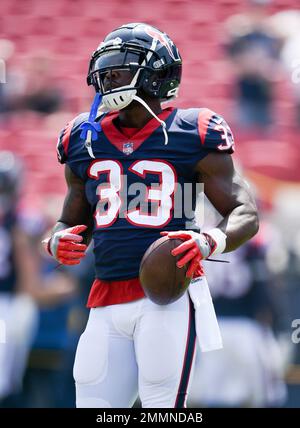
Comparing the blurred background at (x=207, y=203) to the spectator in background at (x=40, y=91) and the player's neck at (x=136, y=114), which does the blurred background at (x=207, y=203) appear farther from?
the player's neck at (x=136, y=114)

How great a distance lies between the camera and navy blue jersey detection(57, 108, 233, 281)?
107 inches

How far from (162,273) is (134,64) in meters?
0.66

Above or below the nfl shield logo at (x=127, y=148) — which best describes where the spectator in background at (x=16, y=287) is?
below

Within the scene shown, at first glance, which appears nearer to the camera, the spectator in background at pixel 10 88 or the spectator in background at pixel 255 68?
the spectator in background at pixel 255 68

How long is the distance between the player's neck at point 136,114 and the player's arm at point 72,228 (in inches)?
9.8

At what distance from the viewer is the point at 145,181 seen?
272cm

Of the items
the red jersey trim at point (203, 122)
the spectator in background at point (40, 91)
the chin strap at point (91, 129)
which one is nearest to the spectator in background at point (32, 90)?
the spectator in background at point (40, 91)

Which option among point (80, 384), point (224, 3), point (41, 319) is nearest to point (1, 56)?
point (224, 3)

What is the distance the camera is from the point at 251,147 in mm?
5641

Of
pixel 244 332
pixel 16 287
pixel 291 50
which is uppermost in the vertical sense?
pixel 291 50

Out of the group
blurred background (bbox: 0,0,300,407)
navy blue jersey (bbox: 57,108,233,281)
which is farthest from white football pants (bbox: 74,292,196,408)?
blurred background (bbox: 0,0,300,407)

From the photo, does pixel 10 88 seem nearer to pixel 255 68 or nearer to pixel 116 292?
pixel 255 68

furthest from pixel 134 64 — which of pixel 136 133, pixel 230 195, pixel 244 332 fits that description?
pixel 244 332

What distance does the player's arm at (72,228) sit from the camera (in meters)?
2.77
